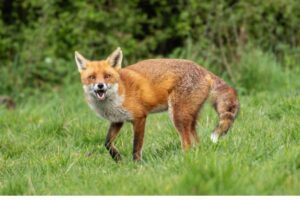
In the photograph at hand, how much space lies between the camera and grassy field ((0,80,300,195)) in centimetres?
448

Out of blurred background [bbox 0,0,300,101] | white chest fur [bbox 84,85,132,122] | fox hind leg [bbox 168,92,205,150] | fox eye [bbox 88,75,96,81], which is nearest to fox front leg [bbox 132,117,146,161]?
white chest fur [bbox 84,85,132,122]

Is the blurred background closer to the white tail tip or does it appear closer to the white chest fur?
the white chest fur

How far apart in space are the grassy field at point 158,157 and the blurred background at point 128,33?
4261 mm

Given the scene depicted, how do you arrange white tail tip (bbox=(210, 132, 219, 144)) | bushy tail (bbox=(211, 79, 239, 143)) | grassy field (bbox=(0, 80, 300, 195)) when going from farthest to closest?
1. bushy tail (bbox=(211, 79, 239, 143))
2. white tail tip (bbox=(210, 132, 219, 144))
3. grassy field (bbox=(0, 80, 300, 195))

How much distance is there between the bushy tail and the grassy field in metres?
0.13

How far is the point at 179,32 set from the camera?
1485 centimetres

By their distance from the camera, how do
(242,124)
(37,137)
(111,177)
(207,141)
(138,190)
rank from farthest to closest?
(37,137), (242,124), (207,141), (111,177), (138,190)

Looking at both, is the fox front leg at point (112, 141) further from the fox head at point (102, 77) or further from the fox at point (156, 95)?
the fox head at point (102, 77)

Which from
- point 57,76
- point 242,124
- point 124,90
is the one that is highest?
point 124,90

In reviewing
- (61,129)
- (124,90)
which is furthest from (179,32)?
(124,90)

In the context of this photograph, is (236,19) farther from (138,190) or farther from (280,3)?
(138,190)

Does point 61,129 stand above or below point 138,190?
below

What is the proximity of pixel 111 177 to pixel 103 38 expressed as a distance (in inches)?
391

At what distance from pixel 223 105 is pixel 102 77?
1.26 m
